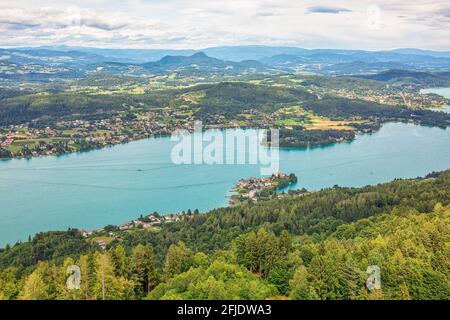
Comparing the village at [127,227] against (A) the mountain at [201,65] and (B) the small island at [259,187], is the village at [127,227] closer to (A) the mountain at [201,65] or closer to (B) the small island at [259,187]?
(B) the small island at [259,187]

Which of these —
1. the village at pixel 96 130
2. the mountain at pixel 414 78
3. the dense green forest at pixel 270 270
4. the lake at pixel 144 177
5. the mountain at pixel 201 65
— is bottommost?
the lake at pixel 144 177

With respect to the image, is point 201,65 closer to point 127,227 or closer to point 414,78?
point 414,78

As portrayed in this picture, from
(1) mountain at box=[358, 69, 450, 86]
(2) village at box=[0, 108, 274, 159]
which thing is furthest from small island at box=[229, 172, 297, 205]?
(1) mountain at box=[358, 69, 450, 86]

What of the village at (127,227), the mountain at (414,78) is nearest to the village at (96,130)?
the village at (127,227)

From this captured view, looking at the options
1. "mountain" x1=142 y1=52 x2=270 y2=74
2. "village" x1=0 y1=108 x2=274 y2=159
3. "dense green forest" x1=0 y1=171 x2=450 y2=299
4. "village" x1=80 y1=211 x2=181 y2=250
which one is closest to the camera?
"dense green forest" x1=0 y1=171 x2=450 y2=299

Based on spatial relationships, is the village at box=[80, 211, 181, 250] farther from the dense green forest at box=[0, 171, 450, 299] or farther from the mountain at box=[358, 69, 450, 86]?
the mountain at box=[358, 69, 450, 86]
